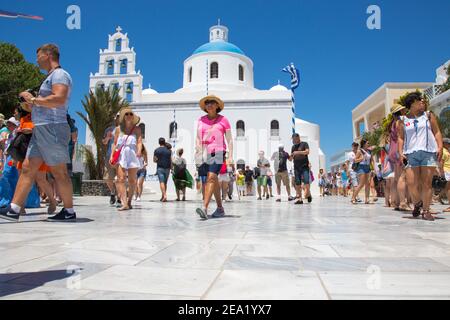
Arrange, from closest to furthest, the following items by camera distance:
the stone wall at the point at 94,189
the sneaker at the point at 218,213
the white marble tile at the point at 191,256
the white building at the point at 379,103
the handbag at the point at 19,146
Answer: the white marble tile at the point at 191,256, the handbag at the point at 19,146, the sneaker at the point at 218,213, the stone wall at the point at 94,189, the white building at the point at 379,103

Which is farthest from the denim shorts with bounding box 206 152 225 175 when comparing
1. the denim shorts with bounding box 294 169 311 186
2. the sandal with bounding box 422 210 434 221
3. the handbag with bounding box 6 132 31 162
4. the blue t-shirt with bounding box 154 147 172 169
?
the blue t-shirt with bounding box 154 147 172 169

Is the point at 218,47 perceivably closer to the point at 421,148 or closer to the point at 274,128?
the point at 274,128

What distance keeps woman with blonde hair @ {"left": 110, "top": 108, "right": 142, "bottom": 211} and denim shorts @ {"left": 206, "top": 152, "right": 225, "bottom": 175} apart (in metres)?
2.02

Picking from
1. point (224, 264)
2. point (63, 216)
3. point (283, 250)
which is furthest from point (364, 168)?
point (224, 264)

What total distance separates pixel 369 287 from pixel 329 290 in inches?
7.9

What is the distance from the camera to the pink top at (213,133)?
198 inches

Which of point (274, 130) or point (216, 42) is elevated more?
point (216, 42)

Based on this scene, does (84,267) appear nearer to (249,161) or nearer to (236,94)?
(249,161)

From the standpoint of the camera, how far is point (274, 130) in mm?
32438

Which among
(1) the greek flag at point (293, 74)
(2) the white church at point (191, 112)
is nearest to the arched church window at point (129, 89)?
(2) the white church at point (191, 112)

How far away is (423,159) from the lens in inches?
186

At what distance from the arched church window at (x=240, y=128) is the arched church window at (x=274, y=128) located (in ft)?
7.95

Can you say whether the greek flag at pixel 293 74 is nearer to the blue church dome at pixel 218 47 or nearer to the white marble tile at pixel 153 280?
the blue church dome at pixel 218 47

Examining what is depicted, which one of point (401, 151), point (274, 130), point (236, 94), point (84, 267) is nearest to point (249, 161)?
point (274, 130)
